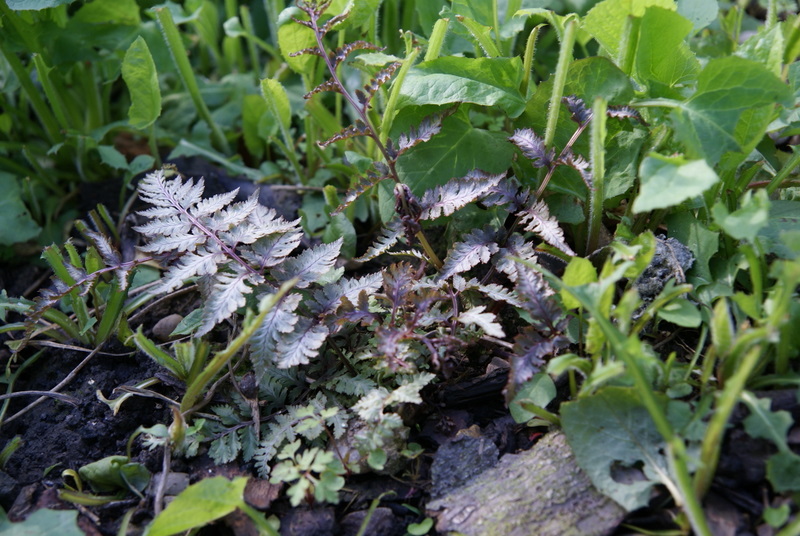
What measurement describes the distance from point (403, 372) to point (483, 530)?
375 millimetres

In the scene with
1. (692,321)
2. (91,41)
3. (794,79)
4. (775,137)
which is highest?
(91,41)

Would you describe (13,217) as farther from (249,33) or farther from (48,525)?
(48,525)

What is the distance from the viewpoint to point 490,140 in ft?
5.76

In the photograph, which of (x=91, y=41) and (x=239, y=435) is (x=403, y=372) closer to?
(x=239, y=435)

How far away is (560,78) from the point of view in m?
1.50

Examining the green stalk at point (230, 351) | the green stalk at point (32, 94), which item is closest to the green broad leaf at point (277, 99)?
the green stalk at point (230, 351)

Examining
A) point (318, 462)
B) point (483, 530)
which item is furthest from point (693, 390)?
point (318, 462)

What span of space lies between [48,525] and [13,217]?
1.21m

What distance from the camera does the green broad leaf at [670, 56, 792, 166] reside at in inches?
53.7

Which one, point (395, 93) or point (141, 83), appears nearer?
point (395, 93)

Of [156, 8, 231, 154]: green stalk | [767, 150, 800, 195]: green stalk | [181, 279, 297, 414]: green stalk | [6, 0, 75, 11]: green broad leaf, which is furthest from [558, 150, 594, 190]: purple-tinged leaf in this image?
[6, 0, 75, 11]: green broad leaf

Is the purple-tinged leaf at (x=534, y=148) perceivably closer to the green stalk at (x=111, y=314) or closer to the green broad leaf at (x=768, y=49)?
the green broad leaf at (x=768, y=49)

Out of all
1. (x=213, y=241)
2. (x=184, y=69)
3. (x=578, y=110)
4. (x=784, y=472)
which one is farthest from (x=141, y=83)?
(x=784, y=472)

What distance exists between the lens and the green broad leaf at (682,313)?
4.32 ft
